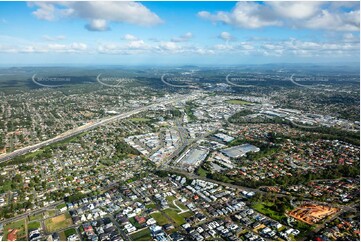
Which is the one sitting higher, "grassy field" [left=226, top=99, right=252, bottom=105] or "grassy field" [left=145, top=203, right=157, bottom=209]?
"grassy field" [left=226, top=99, right=252, bottom=105]

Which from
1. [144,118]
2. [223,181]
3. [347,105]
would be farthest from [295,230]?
[347,105]

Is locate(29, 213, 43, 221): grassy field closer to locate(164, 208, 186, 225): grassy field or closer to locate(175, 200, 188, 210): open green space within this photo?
locate(164, 208, 186, 225): grassy field

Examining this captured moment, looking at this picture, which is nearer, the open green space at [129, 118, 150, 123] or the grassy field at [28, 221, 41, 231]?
the grassy field at [28, 221, 41, 231]

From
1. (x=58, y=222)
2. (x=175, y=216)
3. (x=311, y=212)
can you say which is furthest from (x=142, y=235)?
(x=311, y=212)

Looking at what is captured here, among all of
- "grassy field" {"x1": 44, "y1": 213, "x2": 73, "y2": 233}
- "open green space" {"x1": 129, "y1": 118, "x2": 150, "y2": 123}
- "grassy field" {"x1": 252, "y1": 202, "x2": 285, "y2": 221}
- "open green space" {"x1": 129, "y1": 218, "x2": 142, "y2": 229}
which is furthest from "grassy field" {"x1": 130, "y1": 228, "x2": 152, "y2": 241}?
"open green space" {"x1": 129, "y1": 118, "x2": 150, "y2": 123}

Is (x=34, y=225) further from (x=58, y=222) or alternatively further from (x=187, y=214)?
(x=187, y=214)

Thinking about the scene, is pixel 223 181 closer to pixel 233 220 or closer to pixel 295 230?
pixel 233 220
